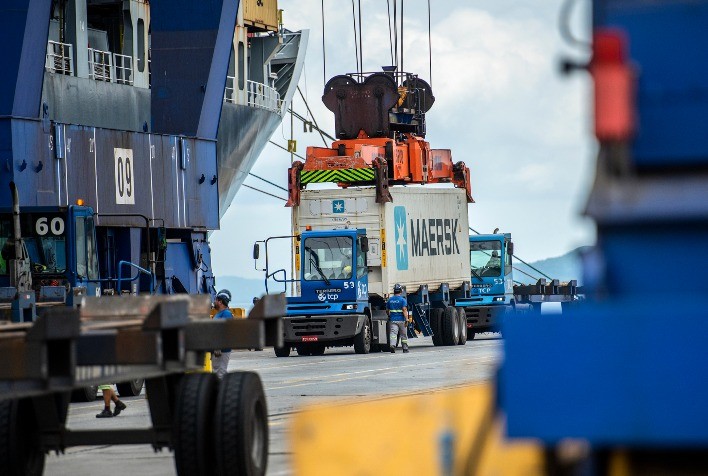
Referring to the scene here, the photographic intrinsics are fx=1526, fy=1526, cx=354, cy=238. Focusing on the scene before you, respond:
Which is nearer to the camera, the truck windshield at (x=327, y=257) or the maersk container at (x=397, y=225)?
the truck windshield at (x=327, y=257)

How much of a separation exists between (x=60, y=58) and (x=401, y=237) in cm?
1958

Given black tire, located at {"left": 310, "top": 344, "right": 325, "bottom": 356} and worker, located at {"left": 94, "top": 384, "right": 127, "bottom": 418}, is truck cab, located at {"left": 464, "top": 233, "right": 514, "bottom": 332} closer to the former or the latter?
black tire, located at {"left": 310, "top": 344, "right": 325, "bottom": 356}

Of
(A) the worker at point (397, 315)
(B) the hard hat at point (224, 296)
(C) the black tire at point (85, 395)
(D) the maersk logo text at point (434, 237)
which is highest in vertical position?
(D) the maersk logo text at point (434, 237)

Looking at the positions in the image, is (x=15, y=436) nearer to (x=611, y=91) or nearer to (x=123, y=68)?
(x=611, y=91)

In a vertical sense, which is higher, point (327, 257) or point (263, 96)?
point (263, 96)

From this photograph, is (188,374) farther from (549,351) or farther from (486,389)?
(549,351)

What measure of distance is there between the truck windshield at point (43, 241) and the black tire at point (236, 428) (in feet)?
45.1

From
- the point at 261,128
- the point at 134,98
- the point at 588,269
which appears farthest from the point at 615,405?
the point at 261,128

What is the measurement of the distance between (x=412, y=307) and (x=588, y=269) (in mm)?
35802

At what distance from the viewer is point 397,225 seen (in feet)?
124

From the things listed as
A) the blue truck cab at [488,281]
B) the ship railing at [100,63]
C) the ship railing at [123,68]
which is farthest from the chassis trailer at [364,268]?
the ship railing at [123,68]

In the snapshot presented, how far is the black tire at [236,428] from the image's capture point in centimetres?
927

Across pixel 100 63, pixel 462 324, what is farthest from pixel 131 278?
pixel 100 63

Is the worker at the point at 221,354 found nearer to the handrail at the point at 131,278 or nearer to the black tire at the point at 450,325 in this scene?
the handrail at the point at 131,278
